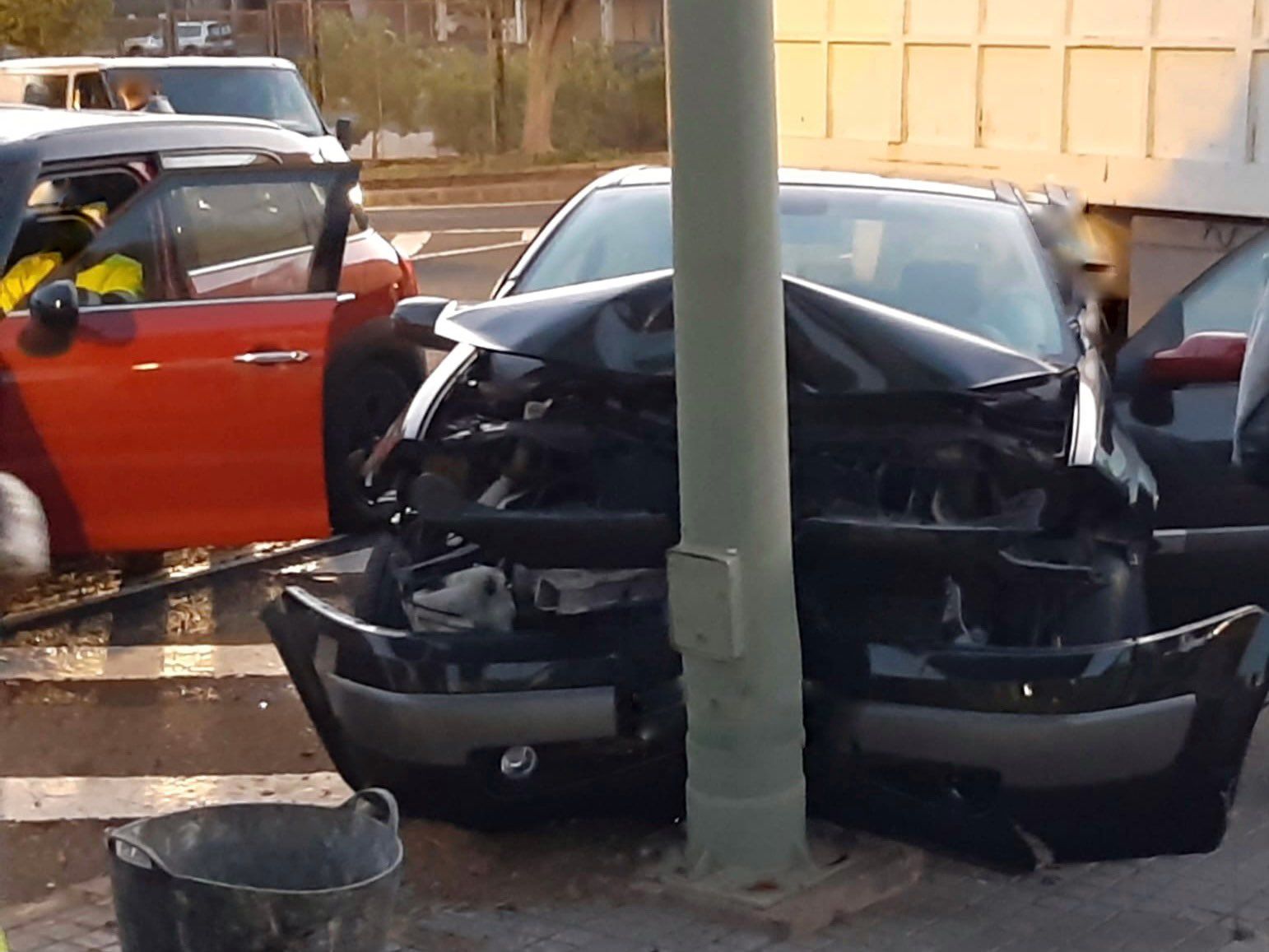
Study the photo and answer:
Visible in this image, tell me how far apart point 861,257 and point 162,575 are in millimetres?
3577

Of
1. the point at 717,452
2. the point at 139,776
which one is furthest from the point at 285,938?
the point at 139,776

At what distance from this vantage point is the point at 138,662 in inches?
284

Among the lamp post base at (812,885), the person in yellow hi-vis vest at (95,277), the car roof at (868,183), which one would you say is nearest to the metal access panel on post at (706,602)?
the lamp post base at (812,885)

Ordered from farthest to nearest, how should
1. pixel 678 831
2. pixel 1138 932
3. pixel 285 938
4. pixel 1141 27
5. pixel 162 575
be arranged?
pixel 1141 27
pixel 162 575
pixel 678 831
pixel 1138 932
pixel 285 938

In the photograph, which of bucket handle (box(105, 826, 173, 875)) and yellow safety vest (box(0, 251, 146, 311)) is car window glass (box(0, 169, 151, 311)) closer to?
yellow safety vest (box(0, 251, 146, 311))

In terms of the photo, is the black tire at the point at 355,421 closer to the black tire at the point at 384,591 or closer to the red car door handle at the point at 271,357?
the red car door handle at the point at 271,357

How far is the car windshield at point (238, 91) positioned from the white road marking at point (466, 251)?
6.01 feet

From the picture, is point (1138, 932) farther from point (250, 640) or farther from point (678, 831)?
point (250, 640)

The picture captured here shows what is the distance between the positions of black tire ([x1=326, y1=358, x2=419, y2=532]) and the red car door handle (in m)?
0.31

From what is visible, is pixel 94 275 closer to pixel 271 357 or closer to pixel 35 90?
pixel 271 357

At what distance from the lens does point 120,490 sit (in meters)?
7.16

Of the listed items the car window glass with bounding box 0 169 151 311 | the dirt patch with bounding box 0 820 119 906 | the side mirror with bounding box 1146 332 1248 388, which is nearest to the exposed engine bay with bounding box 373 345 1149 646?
the dirt patch with bounding box 0 820 119 906

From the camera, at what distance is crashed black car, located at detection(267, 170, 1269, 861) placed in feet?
15.6

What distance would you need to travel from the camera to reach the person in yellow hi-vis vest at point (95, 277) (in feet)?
23.7
